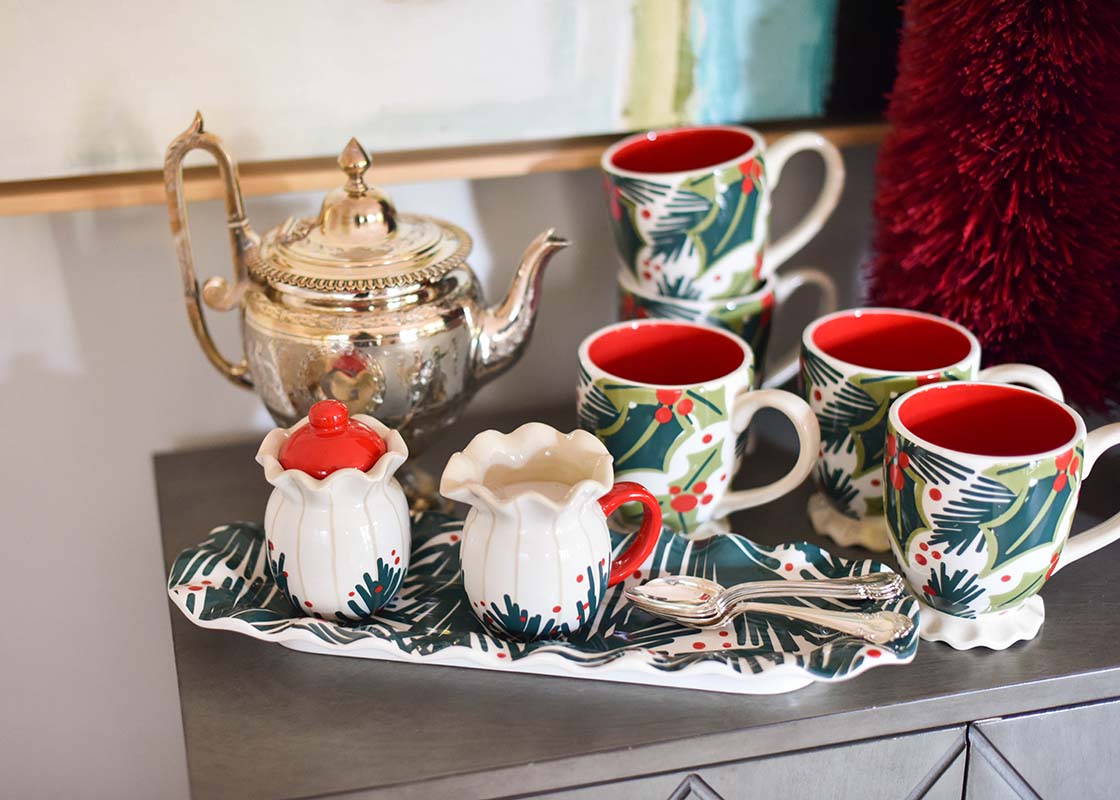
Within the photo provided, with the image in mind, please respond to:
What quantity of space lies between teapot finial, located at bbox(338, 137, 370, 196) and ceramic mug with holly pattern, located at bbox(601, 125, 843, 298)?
154mm

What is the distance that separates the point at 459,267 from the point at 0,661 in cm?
51

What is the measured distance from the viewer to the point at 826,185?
71 cm

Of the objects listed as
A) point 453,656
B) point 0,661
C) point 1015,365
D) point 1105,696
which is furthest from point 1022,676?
point 0,661

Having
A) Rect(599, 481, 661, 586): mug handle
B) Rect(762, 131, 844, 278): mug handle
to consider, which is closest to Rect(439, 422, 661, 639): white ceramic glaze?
Rect(599, 481, 661, 586): mug handle

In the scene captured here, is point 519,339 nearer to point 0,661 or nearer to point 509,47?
point 509,47

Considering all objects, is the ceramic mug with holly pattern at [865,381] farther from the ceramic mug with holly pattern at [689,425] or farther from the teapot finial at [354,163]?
the teapot finial at [354,163]

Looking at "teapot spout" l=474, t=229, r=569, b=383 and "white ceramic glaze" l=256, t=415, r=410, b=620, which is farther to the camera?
"teapot spout" l=474, t=229, r=569, b=383

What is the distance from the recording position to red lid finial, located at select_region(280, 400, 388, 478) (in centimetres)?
51

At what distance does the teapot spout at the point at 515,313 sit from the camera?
626mm

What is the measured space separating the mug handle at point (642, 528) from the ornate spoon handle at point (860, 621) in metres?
0.07

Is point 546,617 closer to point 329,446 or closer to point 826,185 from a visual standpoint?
point 329,446

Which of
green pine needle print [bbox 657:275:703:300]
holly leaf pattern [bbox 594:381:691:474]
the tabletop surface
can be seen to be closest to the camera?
the tabletop surface

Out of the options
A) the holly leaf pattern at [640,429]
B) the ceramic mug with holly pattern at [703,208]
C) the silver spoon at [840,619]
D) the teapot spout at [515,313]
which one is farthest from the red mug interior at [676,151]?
the silver spoon at [840,619]

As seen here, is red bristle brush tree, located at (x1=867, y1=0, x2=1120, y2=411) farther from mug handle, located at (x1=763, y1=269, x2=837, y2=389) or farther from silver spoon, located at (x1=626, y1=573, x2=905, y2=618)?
silver spoon, located at (x1=626, y1=573, x2=905, y2=618)
